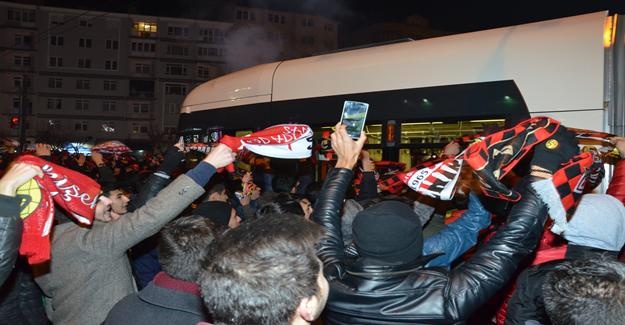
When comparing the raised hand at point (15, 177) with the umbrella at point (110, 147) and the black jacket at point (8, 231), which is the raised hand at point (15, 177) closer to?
the black jacket at point (8, 231)

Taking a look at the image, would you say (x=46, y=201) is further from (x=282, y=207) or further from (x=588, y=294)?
(x=588, y=294)

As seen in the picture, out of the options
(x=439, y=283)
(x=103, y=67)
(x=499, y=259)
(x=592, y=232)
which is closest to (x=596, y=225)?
(x=592, y=232)

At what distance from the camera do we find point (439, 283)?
2252 mm

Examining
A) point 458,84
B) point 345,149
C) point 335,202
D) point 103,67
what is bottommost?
point 335,202

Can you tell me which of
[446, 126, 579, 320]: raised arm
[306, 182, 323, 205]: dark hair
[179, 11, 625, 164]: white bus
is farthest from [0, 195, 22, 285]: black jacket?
[179, 11, 625, 164]: white bus

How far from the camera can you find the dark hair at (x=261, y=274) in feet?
5.39

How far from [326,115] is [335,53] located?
1015mm

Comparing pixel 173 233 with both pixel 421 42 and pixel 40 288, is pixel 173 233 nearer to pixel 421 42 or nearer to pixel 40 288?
pixel 40 288

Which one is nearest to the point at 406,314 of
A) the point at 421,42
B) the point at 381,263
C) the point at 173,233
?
A: the point at 381,263

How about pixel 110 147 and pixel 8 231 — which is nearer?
pixel 8 231

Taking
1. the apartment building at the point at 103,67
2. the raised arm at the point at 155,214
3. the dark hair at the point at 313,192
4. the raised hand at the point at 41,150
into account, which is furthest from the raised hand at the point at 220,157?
the apartment building at the point at 103,67

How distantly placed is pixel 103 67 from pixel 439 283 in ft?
225

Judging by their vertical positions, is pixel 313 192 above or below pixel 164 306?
above

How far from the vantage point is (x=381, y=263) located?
2.33 meters
